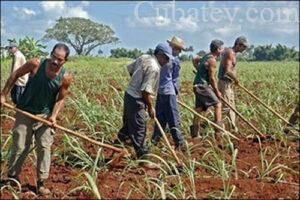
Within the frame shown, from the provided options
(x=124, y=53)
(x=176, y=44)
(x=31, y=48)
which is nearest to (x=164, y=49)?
(x=176, y=44)

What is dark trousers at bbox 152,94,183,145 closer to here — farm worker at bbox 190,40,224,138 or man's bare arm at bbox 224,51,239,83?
farm worker at bbox 190,40,224,138

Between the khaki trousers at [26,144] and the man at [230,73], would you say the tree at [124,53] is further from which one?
the khaki trousers at [26,144]

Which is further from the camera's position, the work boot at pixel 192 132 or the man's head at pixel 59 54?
the work boot at pixel 192 132

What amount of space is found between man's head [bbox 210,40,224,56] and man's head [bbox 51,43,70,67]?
3.20 metres

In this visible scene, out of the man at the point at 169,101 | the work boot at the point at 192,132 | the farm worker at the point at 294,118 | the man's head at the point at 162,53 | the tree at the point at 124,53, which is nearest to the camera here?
the man's head at the point at 162,53

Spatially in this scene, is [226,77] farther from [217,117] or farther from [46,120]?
[46,120]

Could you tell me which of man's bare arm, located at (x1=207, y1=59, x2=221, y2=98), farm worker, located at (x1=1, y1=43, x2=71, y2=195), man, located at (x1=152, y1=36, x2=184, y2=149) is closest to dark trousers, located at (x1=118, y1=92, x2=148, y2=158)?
man, located at (x1=152, y1=36, x2=184, y2=149)

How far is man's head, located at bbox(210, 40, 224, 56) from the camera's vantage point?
25.4 ft

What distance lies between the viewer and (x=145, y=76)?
620 cm

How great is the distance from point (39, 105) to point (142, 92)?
4.50 ft

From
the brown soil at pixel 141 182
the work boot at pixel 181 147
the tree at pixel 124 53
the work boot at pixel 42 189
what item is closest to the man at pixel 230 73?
the work boot at pixel 181 147

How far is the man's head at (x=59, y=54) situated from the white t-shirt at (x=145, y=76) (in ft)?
4.38

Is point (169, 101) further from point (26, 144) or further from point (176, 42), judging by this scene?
point (26, 144)

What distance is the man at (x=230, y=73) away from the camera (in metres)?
8.13
